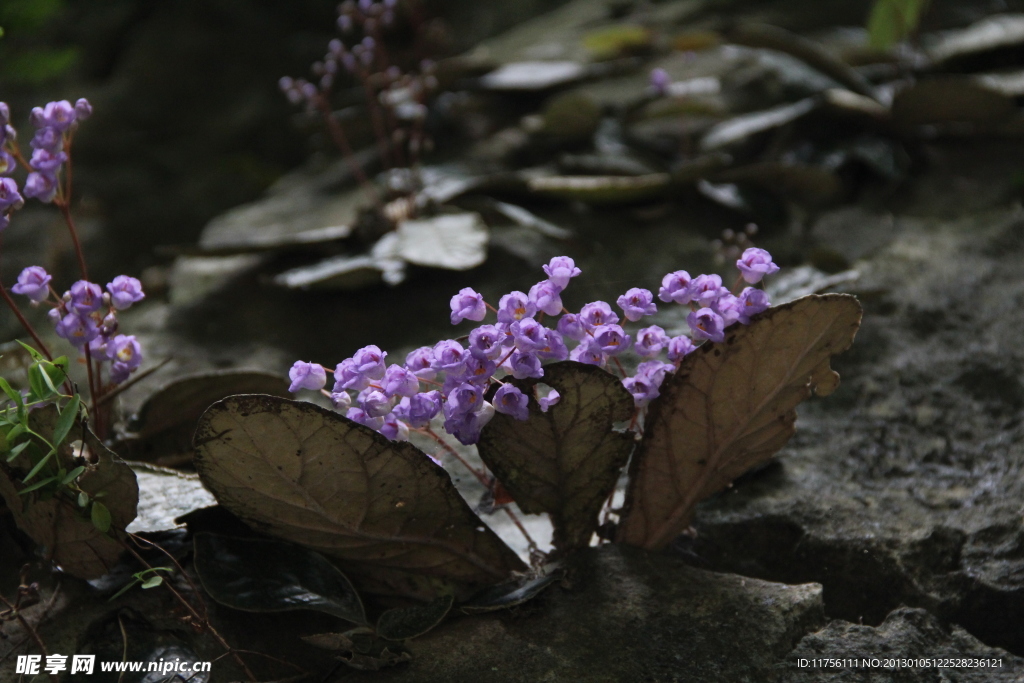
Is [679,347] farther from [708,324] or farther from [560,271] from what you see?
[560,271]

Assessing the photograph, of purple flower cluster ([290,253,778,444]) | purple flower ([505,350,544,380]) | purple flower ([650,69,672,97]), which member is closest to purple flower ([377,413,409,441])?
purple flower cluster ([290,253,778,444])

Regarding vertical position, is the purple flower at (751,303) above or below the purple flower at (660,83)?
above

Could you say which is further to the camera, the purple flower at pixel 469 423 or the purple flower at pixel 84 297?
the purple flower at pixel 84 297

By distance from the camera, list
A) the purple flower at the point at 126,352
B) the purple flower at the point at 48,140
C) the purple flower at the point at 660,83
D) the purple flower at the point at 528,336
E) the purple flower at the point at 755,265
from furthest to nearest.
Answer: the purple flower at the point at 660,83 → the purple flower at the point at 126,352 → the purple flower at the point at 48,140 → the purple flower at the point at 755,265 → the purple flower at the point at 528,336

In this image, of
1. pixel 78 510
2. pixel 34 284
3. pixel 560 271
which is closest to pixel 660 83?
pixel 560 271

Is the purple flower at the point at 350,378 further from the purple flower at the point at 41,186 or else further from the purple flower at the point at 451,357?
the purple flower at the point at 41,186

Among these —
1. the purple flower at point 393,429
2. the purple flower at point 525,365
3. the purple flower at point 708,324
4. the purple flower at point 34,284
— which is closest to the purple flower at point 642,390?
the purple flower at point 708,324

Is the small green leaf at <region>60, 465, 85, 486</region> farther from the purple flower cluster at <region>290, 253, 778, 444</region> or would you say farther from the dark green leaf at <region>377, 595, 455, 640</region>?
the dark green leaf at <region>377, 595, 455, 640</region>
